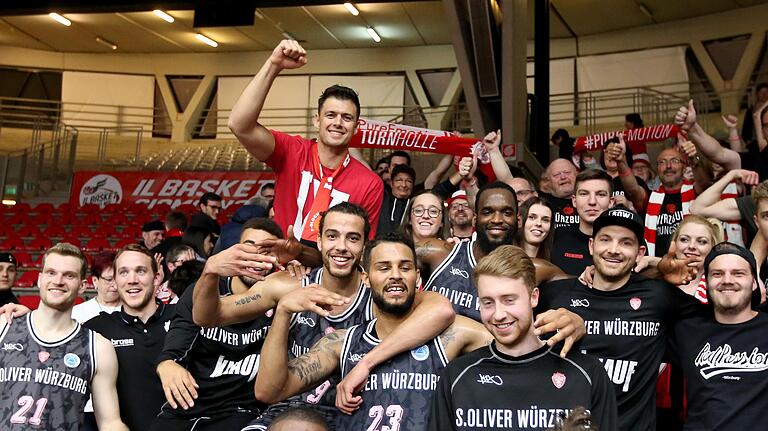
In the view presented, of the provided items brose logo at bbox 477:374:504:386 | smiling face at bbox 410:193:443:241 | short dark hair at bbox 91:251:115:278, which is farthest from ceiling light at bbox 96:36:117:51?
brose logo at bbox 477:374:504:386

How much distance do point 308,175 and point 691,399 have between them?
102 inches

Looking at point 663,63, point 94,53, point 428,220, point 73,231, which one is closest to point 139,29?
point 94,53

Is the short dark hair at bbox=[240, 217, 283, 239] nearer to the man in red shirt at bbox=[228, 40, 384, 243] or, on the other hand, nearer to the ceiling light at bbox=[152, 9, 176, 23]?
the man in red shirt at bbox=[228, 40, 384, 243]

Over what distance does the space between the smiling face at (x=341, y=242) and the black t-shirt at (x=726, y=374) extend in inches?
72.3

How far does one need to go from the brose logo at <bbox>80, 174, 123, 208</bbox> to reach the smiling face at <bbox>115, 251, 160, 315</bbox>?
1241cm

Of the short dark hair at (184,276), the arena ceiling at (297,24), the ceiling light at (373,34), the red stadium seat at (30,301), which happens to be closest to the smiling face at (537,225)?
the short dark hair at (184,276)

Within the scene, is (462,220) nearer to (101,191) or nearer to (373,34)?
(101,191)

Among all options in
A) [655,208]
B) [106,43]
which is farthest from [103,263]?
[106,43]

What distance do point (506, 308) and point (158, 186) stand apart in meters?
15.1

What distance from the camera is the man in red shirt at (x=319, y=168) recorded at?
5195mm

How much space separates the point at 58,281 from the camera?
5.22m

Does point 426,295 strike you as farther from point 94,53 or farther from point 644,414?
point 94,53

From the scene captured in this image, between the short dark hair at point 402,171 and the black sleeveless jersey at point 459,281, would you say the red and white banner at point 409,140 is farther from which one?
the black sleeveless jersey at point 459,281

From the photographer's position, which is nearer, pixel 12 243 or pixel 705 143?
pixel 705 143
